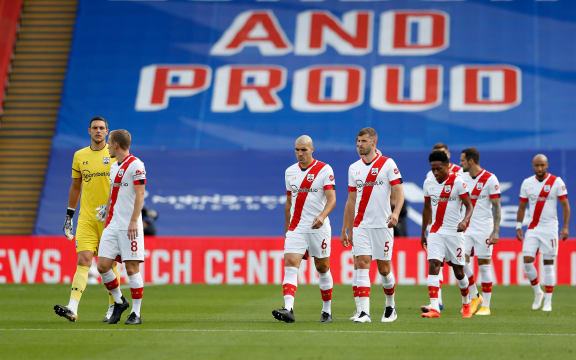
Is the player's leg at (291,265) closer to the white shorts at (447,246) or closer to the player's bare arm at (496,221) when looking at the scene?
the white shorts at (447,246)

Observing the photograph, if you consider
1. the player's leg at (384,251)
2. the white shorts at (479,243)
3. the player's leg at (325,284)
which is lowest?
the player's leg at (325,284)

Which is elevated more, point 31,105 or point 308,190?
point 31,105

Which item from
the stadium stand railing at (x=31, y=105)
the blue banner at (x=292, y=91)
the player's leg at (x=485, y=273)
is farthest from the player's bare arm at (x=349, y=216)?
the stadium stand railing at (x=31, y=105)

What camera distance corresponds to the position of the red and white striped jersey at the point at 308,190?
40.4 ft

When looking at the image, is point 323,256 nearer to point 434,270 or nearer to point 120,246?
point 434,270

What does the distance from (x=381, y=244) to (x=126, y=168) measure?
3.37 metres

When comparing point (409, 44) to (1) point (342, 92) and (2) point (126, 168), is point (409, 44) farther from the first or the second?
(2) point (126, 168)

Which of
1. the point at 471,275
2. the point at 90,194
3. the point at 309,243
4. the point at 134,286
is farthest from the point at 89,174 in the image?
the point at 471,275

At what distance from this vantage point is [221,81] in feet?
101

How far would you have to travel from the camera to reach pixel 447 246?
13.5 meters

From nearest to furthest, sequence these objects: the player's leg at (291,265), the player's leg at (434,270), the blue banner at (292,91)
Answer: the player's leg at (291,265), the player's leg at (434,270), the blue banner at (292,91)

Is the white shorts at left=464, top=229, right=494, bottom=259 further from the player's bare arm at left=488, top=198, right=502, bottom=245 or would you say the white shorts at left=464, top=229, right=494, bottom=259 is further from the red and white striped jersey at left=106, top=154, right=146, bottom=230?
the red and white striped jersey at left=106, top=154, right=146, bottom=230

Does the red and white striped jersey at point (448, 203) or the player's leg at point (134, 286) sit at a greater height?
the red and white striped jersey at point (448, 203)

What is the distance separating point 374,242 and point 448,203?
63.0 inches
